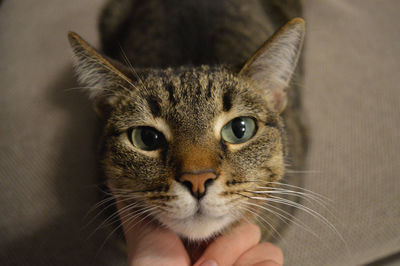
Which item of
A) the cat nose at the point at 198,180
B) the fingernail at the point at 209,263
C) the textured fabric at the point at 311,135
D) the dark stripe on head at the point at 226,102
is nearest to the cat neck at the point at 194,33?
the textured fabric at the point at 311,135

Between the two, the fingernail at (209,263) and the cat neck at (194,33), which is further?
the cat neck at (194,33)

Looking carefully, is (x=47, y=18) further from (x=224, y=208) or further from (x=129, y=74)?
(x=224, y=208)

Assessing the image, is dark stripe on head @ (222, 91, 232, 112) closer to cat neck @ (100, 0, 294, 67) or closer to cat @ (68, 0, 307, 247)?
cat @ (68, 0, 307, 247)

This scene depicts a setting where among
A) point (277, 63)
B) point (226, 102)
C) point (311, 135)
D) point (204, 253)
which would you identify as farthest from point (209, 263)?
point (311, 135)

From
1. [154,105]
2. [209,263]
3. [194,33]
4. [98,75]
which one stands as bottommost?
[209,263]

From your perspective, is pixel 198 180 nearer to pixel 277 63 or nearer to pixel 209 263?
pixel 209 263

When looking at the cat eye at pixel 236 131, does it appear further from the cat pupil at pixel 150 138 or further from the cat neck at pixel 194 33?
the cat neck at pixel 194 33

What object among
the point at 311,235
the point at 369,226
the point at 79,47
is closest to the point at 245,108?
the point at 79,47
